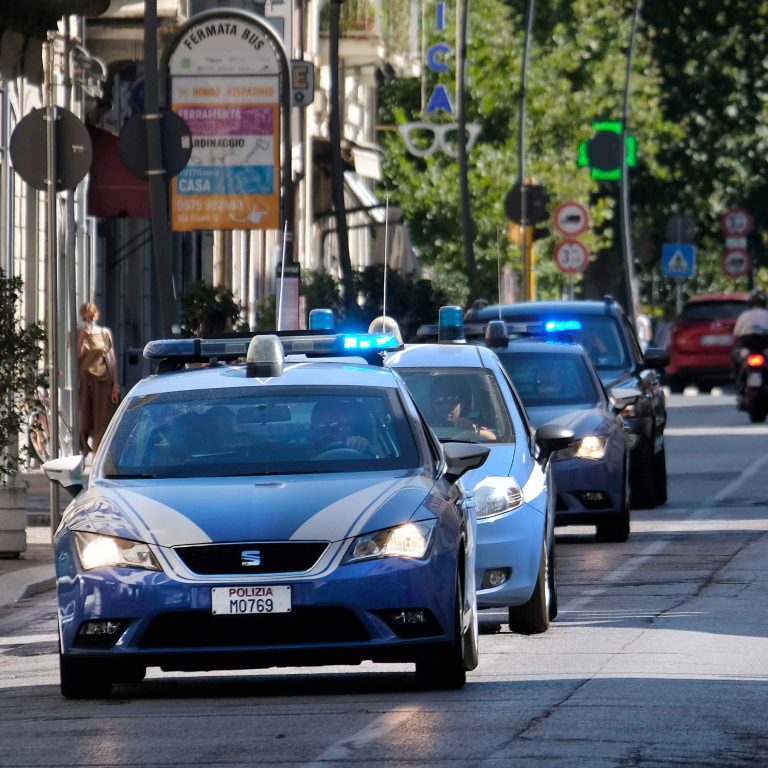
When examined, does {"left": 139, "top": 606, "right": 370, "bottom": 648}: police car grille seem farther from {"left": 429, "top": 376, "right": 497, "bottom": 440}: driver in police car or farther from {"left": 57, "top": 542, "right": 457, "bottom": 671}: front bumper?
{"left": 429, "top": 376, "right": 497, "bottom": 440}: driver in police car

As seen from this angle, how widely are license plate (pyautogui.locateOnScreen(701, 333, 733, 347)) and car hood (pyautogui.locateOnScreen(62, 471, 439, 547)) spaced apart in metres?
38.4

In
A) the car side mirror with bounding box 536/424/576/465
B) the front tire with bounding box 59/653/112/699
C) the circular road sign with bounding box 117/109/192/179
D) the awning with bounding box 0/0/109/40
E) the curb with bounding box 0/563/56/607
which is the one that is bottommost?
the curb with bounding box 0/563/56/607

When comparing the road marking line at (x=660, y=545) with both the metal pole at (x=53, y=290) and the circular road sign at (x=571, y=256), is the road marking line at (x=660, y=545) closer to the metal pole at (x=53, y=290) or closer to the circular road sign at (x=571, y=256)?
the metal pole at (x=53, y=290)

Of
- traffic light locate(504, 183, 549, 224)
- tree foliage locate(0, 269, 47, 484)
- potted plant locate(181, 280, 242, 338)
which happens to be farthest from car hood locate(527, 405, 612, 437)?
traffic light locate(504, 183, 549, 224)

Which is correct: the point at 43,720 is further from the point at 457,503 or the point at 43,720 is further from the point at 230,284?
the point at 230,284

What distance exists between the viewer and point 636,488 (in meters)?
22.9

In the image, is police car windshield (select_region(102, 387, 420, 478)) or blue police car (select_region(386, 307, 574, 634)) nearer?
police car windshield (select_region(102, 387, 420, 478))

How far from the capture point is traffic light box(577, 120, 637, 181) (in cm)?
5288

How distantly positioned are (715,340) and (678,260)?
5.79 metres

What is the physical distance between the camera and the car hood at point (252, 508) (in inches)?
415

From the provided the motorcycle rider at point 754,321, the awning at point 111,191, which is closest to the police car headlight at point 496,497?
the awning at point 111,191

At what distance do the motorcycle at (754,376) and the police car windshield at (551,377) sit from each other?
56.7 feet

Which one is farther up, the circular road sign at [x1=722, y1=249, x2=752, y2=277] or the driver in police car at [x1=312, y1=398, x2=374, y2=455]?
the driver in police car at [x1=312, y1=398, x2=374, y2=455]

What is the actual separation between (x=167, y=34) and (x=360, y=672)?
21060 millimetres
